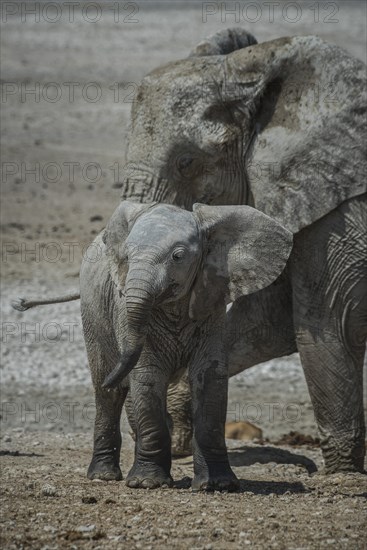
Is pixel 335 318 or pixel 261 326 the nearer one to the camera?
pixel 335 318

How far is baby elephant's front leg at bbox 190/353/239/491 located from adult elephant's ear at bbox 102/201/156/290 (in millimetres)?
570

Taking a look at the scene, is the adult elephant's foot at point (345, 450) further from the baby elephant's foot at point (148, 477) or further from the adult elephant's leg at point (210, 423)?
the baby elephant's foot at point (148, 477)

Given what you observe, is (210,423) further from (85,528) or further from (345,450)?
(345,450)

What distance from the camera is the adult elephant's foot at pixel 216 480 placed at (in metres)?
6.99

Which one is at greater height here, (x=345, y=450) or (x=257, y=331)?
(x=257, y=331)

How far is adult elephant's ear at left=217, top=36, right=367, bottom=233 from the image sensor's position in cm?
799

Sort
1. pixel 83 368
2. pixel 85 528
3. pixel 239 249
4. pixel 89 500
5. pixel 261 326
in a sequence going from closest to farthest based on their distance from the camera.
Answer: pixel 85 528
pixel 89 500
pixel 239 249
pixel 261 326
pixel 83 368

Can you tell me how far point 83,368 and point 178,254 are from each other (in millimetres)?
4572

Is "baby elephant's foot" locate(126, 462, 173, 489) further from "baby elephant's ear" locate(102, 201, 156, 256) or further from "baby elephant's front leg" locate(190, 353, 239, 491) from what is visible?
"baby elephant's ear" locate(102, 201, 156, 256)

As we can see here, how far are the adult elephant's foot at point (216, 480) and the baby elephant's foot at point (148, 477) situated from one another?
135 mm

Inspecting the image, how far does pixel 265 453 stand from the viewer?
28.9 feet

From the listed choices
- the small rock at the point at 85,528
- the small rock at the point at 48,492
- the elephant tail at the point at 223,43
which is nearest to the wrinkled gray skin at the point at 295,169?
the elephant tail at the point at 223,43

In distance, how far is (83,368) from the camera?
37.0 ft

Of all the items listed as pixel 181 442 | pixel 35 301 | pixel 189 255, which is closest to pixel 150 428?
pixel 189 255
